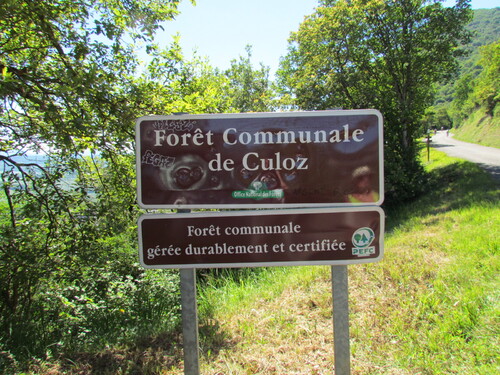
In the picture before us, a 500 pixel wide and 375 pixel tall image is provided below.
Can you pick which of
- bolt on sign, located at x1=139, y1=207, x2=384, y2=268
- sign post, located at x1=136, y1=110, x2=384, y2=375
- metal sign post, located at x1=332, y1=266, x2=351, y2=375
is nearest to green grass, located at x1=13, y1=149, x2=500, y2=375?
metal sign post, located at x1=332, y1=266, x2=351, y2=375

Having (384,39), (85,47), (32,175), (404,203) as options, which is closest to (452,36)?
(384,39)

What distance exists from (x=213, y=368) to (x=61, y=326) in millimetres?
2482

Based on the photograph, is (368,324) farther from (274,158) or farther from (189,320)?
(274,158)

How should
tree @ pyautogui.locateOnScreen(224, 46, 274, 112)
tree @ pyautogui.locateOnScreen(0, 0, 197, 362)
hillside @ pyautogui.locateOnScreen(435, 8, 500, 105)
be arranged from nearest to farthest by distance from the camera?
1. tree @ pyautogui.locateOnScreen(0, 0, 197, 362)
2. tree @ pyautogui.locateOnScreen(224, 46, 274, 112)
3. hillside @ pyautogui.locateOnScreen(435, 8, 500, 105)

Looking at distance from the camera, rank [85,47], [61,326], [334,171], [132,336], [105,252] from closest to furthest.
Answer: [334,171], [132,336], [85,47], [61,326], [105,252]

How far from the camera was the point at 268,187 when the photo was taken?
181 centimetres

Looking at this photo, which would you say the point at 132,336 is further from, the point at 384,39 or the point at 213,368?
the point at 384,39

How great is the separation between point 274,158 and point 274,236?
0.43 m

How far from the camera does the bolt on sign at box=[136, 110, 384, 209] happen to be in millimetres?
1795

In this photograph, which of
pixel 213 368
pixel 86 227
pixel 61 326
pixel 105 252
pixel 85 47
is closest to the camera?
pixel 213 368

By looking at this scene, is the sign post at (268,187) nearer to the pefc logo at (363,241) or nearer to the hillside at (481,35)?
the pefc logo at (363,241)

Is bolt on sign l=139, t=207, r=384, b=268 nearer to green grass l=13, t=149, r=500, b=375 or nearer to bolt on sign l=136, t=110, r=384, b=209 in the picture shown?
bolt on sign l=136, t=110, r=384, b=209

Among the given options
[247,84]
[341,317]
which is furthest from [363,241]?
[247,84]

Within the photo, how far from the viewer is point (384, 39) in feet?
45.1
